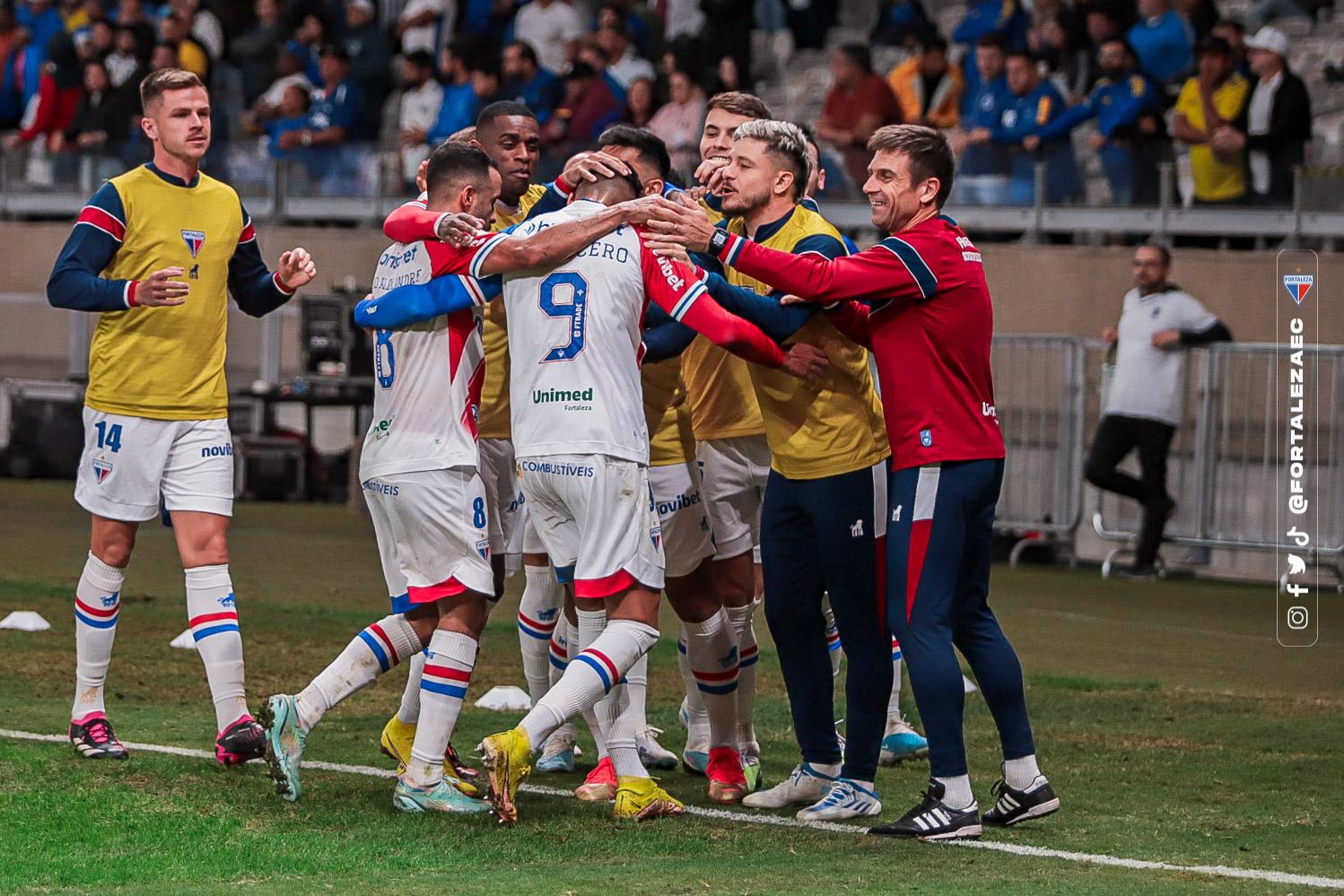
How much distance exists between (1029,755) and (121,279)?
12.1 ft

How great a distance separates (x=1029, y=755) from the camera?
635 cm

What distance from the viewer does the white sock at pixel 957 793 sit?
6121 mm

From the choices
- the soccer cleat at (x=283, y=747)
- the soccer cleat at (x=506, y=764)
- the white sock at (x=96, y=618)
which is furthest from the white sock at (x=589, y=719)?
the white sock at (x=96, y=618)

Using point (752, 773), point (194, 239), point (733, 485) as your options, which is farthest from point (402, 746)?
point (194, 239)

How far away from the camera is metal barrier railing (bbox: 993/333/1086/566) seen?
47.7ft

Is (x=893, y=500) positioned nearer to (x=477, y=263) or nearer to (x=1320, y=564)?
(x=477, y=263)

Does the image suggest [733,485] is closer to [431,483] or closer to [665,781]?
[665,781]

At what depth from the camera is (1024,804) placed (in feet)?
20.7

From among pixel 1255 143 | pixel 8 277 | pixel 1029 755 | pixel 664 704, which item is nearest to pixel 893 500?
pixel 1029 755

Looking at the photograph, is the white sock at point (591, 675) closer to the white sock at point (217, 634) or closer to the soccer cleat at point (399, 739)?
the soccer cleat at point (399, 739)

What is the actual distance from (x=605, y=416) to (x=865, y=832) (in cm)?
160

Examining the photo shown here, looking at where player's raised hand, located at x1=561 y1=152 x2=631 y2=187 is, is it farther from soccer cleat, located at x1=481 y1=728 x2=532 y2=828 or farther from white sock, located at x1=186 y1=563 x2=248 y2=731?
white sock, located at x1=186 y1=563 x2=248 y2=731

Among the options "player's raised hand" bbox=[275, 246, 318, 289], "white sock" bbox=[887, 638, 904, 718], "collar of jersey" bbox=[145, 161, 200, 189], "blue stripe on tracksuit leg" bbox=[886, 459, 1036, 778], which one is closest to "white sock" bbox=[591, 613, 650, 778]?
"blue stripe on tracksuit leg" bbox=[886, 459, 1036, 778]

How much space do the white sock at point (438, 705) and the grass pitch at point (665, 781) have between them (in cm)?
20
